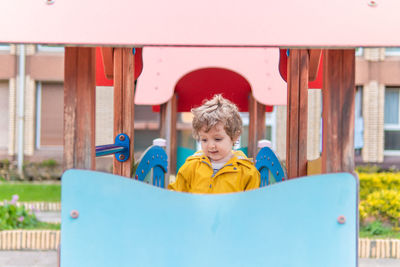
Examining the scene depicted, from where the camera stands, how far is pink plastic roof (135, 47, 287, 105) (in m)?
4.77

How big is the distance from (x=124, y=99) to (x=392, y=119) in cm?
902

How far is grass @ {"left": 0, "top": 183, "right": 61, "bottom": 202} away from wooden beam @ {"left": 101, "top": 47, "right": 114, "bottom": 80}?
166 inches

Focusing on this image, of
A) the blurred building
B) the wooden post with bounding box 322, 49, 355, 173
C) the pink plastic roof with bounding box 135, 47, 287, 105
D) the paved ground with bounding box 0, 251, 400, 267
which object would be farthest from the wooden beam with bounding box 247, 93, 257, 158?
the blurred building

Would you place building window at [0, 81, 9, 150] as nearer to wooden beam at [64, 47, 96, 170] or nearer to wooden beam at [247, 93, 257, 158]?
wooden beam at [247, 93, 257, 158]

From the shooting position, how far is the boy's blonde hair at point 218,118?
6.74 feet

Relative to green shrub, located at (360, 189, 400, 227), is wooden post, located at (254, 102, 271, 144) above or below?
above

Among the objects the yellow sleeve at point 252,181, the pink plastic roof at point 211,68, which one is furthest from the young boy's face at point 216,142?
the pink plastic roof at point 211,68

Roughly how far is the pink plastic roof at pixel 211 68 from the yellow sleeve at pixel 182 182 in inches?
103

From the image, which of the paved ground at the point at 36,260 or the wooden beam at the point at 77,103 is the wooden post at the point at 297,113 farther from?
the paved ground at the point at 36,260

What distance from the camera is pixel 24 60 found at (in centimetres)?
928

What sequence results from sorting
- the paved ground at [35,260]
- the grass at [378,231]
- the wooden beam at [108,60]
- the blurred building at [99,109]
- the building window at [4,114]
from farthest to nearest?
the building window at [4,114] → the blurred building at [99,109] → the grass at [378,231] → the paved ground at [35,260] → the wooden beam at [108,60]

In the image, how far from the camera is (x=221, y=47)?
113 centimetres

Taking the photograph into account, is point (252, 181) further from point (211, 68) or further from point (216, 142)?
point (211, 68)

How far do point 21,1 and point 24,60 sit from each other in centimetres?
891
